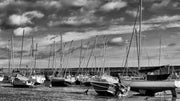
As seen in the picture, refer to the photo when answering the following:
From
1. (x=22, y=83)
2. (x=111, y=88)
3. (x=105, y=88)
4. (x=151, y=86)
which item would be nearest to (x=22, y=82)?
(x=22, y=83)

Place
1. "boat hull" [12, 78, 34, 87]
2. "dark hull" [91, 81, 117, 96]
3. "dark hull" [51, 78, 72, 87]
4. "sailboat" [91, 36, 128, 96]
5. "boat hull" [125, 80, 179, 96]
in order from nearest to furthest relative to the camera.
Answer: "boat hull" [125, 80, 179, 96] → "sailboat" [91, 36, 128, 96] → "dark hull" [91, 81, 117, 96] → "boat hull" [12, 78, 34, 87] → "dark hull" [51, 78, 72, 87]

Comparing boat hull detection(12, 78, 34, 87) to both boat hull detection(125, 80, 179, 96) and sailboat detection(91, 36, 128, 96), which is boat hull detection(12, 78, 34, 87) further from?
boat hull detection(125, 80, 179, 96)

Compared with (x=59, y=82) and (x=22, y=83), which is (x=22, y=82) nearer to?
(x=22, y=83)

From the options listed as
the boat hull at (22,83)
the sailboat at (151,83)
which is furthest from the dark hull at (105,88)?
the boat hull at (22,83)

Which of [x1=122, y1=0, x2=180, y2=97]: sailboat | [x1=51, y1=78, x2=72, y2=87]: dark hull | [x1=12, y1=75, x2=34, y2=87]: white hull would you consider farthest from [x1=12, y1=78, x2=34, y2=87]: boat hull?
[x1=122, y1=0, x2=180, y2=97]: sailboat

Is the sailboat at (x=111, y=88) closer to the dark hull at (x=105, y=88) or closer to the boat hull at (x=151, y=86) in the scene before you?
the dark hull at (x=105, y=88)

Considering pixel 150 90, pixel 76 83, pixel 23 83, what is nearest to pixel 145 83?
pixel 150 90

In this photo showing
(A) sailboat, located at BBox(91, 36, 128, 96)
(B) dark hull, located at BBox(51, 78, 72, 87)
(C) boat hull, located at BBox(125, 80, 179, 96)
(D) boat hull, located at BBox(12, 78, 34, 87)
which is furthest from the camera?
(B) dark hull, located at BBox(51, 78, 72, 87)

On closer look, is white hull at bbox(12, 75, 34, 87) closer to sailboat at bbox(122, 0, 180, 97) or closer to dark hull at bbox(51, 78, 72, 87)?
dark hull at bbox(51, 78, 72, 87)

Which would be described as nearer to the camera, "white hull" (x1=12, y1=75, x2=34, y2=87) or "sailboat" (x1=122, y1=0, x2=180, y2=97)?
"sailboat" (x1=122, y1=0, x2=180, y2=97)

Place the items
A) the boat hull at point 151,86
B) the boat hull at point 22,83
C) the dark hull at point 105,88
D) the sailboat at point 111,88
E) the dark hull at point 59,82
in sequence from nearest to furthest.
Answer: the boat hull at point 151,86
the sailboat at point 111,88
the dark hull at point 105,88
the boat hull at point 22,83
the dark hull at point 59,82

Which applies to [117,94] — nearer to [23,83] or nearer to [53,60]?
[23,83]

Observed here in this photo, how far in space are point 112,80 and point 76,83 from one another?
49.8 metres

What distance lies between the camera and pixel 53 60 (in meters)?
127
